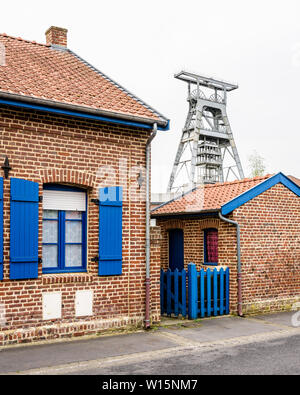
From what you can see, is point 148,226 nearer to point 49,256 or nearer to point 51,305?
point 49,256

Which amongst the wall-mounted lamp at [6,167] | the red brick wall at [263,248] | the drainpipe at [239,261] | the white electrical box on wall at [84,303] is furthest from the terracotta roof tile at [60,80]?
the red brick wall at [263,248]

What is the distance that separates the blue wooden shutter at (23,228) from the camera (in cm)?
828

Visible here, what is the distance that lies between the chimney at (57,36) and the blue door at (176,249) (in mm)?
6630

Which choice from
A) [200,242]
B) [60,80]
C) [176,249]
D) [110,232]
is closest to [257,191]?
[200,242]

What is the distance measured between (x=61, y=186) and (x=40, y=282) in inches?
78.1

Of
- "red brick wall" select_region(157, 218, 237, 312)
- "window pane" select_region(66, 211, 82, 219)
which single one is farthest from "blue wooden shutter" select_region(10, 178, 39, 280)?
"red brick wall" select_region(157, 218, 237, 312)

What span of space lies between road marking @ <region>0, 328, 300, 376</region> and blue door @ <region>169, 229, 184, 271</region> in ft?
16.0

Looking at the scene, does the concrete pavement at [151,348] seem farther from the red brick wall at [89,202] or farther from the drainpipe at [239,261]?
the drainpipe at [239,261]

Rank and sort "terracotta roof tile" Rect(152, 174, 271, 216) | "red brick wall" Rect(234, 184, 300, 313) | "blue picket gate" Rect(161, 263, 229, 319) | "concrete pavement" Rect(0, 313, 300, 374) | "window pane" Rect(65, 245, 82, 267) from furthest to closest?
"terracotta roof tile" Rect(152, 174, 271, 216) → "red brick wall" Rect(234, 184, 300, 313) → "blue picket gate" Rect(161, 263, 229, 319) → "window pane" Rect(65, 245, 82, 267) → "concrete pavement" Rect(0, 313, 300, 374)

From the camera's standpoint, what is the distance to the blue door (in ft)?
46.5

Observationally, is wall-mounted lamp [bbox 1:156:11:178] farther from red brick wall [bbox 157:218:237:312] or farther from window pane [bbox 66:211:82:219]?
red brick wall [bbox 157:218:237:312]

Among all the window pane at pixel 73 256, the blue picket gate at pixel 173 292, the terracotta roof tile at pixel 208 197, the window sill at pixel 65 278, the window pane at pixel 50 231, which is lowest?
the blue picket gate at pixel 173 292

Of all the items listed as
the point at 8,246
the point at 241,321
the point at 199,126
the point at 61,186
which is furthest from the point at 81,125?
the point at 199,126

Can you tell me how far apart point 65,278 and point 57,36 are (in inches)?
284
